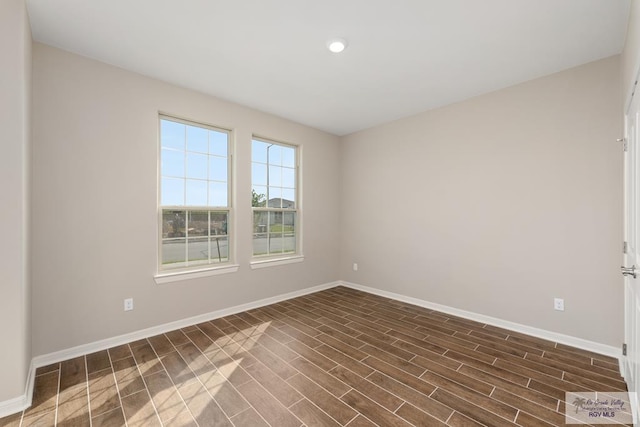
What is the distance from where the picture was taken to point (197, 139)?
3.56 meters

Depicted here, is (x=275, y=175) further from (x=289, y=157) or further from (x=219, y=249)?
(x=219, y=249)

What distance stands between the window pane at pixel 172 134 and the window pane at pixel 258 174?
3.21 feet

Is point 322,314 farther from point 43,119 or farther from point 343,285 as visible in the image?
point 43,119

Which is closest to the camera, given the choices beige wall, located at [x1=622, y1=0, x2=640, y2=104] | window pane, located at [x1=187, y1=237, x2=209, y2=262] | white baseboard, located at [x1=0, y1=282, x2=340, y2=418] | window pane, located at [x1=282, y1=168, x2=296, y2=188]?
beige wall, located at [x1=622, y1=0, x2=640, y2=104]

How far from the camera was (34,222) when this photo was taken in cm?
244

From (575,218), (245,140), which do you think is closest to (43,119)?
(245,140)

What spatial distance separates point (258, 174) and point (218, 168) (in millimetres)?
619

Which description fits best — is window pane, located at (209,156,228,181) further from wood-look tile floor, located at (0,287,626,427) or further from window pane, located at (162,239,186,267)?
wood-look tile floor, located at (0,287,626,427)

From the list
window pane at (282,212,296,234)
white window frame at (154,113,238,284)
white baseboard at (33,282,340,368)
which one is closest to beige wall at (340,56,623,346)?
A: window pane at (282,212,296,234)

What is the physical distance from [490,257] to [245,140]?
3.44m

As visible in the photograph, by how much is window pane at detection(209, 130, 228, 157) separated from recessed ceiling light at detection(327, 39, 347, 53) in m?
1.89

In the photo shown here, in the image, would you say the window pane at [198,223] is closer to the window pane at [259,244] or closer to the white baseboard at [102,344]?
the window pane at [259,244]

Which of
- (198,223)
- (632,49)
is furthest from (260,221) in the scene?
(632,49)

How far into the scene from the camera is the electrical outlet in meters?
2.91
